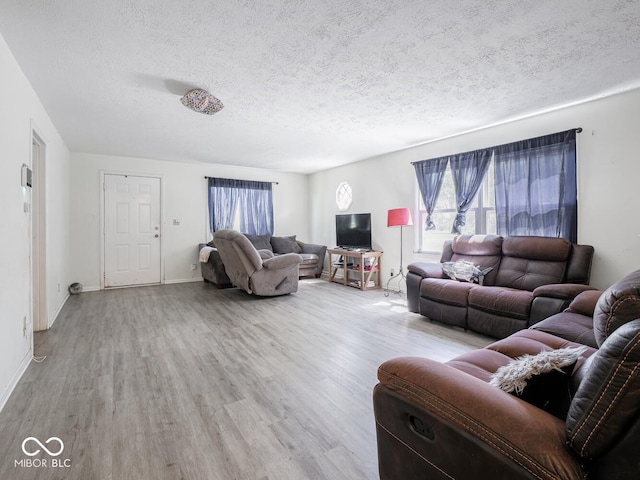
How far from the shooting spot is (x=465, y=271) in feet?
11.9

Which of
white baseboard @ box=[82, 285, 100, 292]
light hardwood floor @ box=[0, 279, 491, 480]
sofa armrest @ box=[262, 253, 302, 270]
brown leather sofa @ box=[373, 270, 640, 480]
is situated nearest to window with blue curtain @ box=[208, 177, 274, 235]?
white baseboard @ box=[82, 285, 100, 292]

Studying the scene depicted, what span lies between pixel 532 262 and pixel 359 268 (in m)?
2.82

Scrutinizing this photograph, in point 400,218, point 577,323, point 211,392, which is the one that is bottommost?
point 211,392

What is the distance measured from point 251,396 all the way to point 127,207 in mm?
5002

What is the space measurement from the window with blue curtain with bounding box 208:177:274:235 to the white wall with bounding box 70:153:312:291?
0.18 m

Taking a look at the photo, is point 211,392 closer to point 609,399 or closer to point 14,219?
point 14,219

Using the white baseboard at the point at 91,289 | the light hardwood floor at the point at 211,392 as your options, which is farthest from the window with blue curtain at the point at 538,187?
the white baseboard at the point at 91,289

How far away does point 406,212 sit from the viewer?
188 inches

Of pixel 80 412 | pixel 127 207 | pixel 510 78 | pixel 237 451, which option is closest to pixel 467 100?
pixel 510 78

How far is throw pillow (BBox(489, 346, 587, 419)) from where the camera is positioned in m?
0.97

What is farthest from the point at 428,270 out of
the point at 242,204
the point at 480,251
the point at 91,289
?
the point at 91,289

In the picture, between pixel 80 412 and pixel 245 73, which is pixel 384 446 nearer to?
pixel 80 412

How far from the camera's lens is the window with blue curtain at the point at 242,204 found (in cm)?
635

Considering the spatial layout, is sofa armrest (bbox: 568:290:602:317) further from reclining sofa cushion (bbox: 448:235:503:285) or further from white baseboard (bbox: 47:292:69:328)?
white baseboard (bbox: 47:292:69:328)
